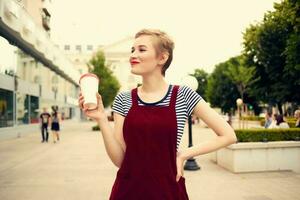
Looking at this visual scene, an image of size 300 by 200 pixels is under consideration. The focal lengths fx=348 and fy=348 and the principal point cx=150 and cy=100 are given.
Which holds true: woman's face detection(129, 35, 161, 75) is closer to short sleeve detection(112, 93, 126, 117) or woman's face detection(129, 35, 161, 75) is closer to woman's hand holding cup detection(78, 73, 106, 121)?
short sleeve detection(112, 93, 126, 117)

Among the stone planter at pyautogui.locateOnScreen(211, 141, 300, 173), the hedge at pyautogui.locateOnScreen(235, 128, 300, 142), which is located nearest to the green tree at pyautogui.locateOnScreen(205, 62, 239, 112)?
the hedge at pyautogui.locateOnScreen(235, 128, 300, 142)

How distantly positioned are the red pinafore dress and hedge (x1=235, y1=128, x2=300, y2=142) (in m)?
7.84

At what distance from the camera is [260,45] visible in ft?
84.7

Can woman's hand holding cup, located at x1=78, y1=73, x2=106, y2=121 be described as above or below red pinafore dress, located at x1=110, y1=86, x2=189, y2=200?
above

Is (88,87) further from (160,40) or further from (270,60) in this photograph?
(270,60)

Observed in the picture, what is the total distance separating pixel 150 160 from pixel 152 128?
0.58 feet

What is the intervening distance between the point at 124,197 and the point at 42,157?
10.9m

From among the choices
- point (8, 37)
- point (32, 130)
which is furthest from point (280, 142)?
point (32, 130)

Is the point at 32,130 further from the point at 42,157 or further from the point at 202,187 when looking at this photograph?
the point at 202,187

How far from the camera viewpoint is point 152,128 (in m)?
1.92

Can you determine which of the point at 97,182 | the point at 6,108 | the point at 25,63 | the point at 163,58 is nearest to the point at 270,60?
the point at 25,63

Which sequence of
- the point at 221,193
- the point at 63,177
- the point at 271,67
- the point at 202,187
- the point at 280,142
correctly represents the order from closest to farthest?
the point at 221,193, the point at 202,187, the point at 63,177, the point at 280,142, the point at 271,67

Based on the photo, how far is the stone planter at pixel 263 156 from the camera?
885 centimetres

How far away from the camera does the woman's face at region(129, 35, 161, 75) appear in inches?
82.7
